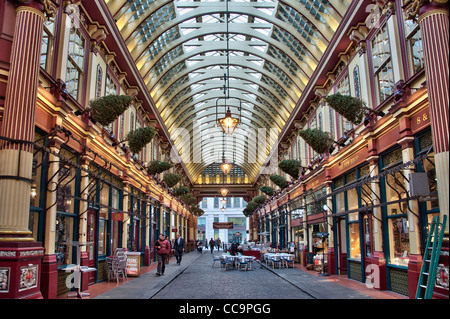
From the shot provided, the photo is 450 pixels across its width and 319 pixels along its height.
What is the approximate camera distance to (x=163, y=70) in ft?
71.1

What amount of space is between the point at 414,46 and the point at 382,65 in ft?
6.48

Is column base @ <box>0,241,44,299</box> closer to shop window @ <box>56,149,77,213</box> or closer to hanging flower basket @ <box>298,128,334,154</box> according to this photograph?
shop window @ <box>56,149,77,213</box>

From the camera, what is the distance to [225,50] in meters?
23.0

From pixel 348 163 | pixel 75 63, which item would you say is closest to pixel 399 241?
pixel 348 163

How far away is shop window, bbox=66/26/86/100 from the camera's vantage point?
444 inches

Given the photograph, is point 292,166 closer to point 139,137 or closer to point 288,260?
point 288,260

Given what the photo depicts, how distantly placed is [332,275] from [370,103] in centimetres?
713

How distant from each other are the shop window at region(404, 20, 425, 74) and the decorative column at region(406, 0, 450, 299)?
8.67ft

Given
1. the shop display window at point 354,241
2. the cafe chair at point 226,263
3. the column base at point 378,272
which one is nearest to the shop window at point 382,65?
the column base at point 378,272

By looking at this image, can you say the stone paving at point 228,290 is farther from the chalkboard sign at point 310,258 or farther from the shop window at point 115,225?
the chalkboard sign at point 310,258

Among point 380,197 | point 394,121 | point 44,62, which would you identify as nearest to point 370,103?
point 394,121

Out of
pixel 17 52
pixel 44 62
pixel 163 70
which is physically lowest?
pixel 17 52

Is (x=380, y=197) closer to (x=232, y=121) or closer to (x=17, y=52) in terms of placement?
(x=232, y=121)

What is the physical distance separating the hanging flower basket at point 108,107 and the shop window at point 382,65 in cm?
744
